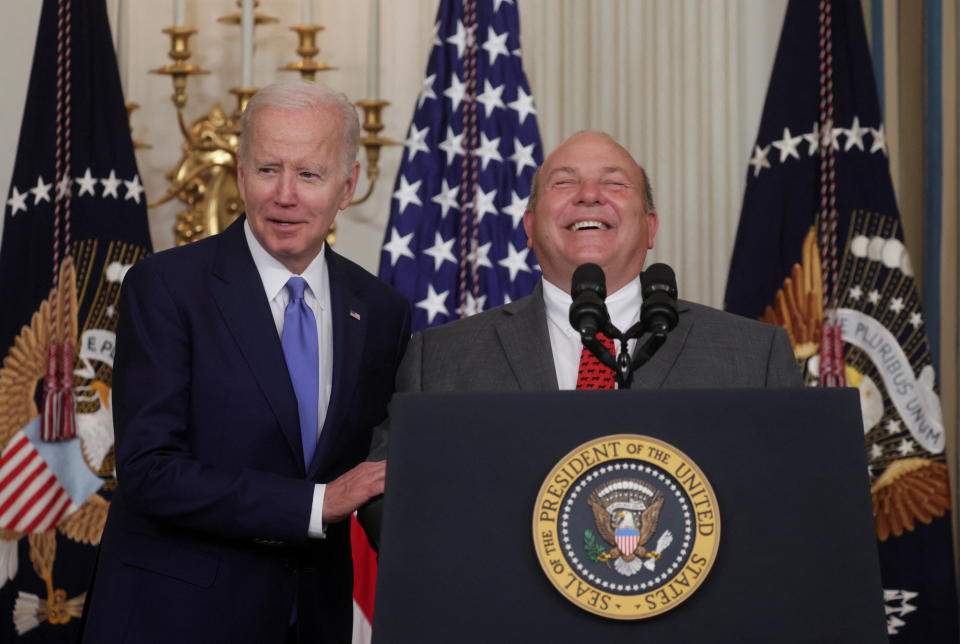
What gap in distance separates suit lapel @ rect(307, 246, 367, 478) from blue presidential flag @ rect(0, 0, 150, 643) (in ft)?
5.47

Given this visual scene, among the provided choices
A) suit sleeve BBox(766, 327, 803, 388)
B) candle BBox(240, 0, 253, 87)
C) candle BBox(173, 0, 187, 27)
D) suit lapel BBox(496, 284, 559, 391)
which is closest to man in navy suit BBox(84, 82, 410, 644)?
suit lapel BBox(496, 284, 559, 391)

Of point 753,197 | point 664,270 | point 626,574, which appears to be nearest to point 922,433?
point 753,197

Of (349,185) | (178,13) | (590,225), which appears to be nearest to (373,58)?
(178,13)

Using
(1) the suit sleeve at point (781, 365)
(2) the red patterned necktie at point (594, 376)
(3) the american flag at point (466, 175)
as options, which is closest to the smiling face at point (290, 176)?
(2) the red patterned necktie at point (594, 376)

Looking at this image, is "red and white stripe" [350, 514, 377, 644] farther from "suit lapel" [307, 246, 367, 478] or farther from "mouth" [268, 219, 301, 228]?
→ "mouth" [268, 219, 301, 228]

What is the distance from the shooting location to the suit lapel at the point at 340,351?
2289mm

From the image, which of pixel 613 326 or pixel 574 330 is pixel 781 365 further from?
pixel 613 326

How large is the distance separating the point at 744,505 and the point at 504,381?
80 centimetres

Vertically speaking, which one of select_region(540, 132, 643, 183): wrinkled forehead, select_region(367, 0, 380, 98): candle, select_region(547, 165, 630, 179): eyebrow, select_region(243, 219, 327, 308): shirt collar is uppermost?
select_region(367, 0, 380, 98): candle

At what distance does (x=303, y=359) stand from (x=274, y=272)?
184 millimetres

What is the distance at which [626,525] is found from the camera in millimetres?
1484

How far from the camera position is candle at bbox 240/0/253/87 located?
13.6 ft

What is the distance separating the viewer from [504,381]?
2.27 metres

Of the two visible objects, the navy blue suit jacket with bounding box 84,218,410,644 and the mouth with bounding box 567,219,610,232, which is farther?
the mouth with bounding box 567,219,610,232
